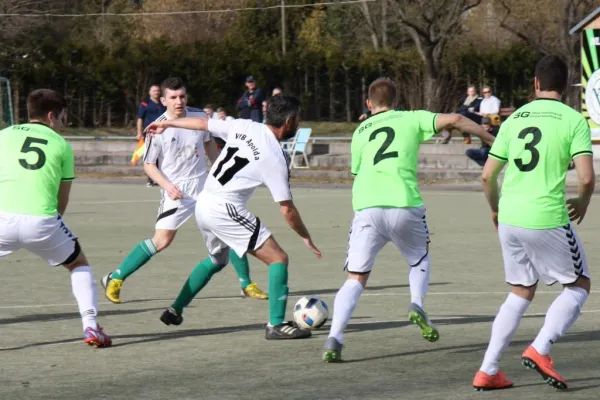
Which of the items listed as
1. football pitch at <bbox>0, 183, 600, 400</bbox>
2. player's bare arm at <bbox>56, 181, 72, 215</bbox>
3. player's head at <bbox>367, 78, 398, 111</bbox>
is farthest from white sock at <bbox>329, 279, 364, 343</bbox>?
player's bare arm at <bbox>56, 181, 72, 215</bbox>

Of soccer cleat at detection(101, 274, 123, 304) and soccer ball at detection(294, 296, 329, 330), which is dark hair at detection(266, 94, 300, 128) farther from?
soccer cleat at detection(101, 274, 123, 304)

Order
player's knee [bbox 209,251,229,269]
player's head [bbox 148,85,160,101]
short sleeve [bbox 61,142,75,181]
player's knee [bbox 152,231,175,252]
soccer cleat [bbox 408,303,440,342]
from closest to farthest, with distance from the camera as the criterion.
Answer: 1. soccer cleat [bbox 408,303,440,342]
2. short sleeve [bbox 61,142,75,181]
3. player's knee [bbox 209,251,229,269]
4. player's knee [bbox 152,231,175,252]
5. player's head [bbox 148,85,160,101]

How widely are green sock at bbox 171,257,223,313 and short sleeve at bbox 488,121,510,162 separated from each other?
2838mm

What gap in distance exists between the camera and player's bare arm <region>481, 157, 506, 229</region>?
7.09 m

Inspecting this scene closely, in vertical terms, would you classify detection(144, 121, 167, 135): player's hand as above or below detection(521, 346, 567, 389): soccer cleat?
above

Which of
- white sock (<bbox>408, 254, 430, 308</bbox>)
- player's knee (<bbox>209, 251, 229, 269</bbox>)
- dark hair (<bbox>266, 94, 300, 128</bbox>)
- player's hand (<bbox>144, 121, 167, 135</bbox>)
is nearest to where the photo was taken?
white sock (<bbox>408, 254, 430, 308</bbox>)

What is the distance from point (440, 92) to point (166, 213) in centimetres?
3914

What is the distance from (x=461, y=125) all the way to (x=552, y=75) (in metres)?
0.96

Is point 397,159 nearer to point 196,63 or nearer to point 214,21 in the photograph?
point 196,63

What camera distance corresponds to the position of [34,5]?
50.4 meters

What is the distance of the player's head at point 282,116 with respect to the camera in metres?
8.64

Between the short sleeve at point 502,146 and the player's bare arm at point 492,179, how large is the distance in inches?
1.1

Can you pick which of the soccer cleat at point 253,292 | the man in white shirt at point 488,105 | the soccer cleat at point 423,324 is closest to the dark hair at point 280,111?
the soccer cleat at point 423,324

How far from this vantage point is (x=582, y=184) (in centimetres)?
693
